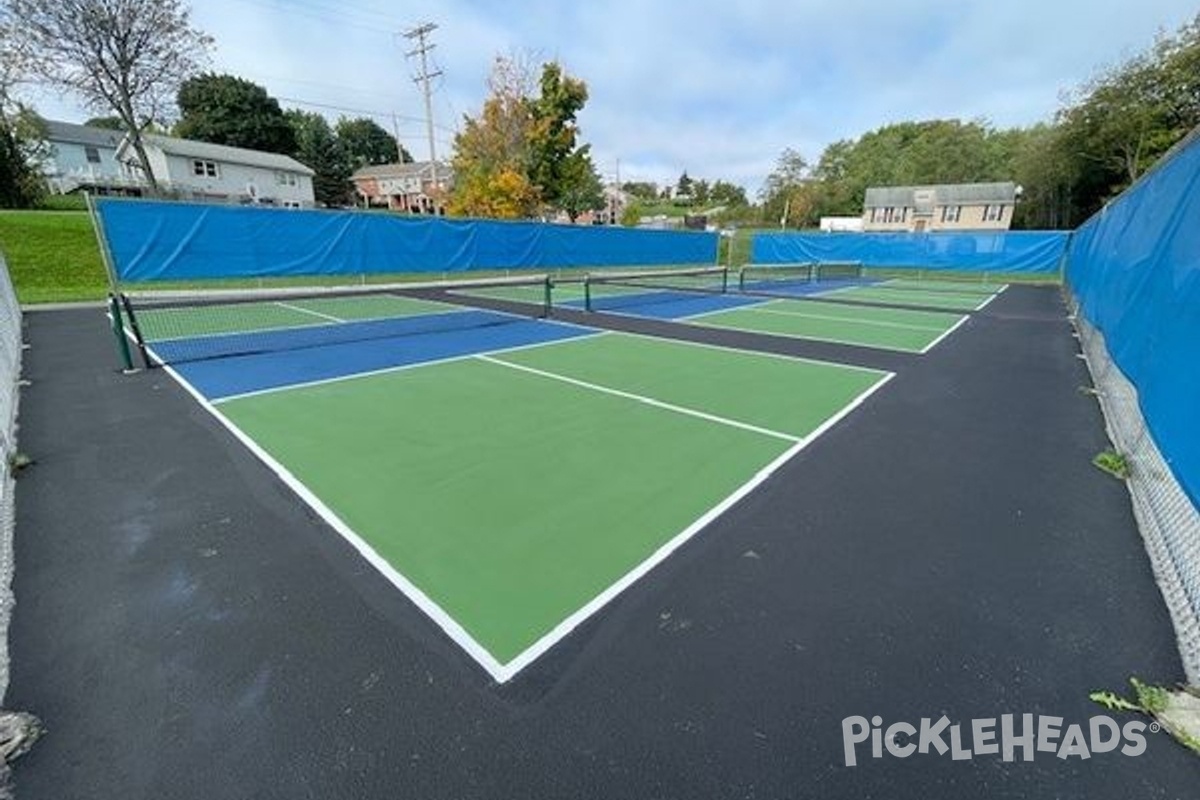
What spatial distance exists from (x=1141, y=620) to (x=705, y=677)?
7.66 ft

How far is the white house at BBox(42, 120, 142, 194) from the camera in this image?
143 feet

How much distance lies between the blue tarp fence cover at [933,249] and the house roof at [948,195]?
32.0 m

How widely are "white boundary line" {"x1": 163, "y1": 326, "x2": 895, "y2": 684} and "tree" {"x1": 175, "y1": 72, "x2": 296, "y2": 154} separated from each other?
67650 mm

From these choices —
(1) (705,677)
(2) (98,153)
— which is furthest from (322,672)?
(2) (98,153)

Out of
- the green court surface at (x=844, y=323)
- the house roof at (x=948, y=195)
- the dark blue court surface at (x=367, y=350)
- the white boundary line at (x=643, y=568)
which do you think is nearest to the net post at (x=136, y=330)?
the dark blue court surface at (x=367, y=350)

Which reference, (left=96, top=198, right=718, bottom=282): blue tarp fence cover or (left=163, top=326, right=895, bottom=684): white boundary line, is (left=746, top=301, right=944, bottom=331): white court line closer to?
(left=163, top=326, right=895, bottom=684): white boundary line

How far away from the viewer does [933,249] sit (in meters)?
26.6

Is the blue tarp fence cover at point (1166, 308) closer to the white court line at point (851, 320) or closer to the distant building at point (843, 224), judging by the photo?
the white court line at point (851, 320)

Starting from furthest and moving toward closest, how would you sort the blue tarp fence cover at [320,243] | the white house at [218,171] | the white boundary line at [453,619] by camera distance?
1. the white house at [218,171]
2. the blue tarp fence cover at [320,243]
3. the white boundary line at [453,619]

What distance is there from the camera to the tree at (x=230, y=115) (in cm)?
5497

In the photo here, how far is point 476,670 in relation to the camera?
2.35 meters

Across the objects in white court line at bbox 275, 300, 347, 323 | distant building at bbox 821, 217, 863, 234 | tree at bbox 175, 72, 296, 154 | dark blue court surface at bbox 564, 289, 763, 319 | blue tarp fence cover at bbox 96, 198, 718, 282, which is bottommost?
dark blue court surface at bbox 564, 289, 763, 319

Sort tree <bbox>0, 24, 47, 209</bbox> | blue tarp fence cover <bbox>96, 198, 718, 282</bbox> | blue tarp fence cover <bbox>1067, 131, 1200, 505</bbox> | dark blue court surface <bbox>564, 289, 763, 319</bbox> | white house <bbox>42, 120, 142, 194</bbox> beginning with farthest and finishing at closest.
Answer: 1. white house <bbox>42, 120, 142, 194</bbox>
2. tree <bbox>0, 24, 47, 209</bbox>
3. dark blue court surface <bbox>564, 289, 763, 319</bbox>
4. blue tarp fence cover <bbox>96, 198, 718, 282</bbox>
5. blue tarp fence cover <bbox>1067, 131, 1200, 505</bbox>

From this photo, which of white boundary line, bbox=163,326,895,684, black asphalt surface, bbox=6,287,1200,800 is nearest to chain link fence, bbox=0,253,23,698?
black asphalt surface, bbox=6,287,1200,800
